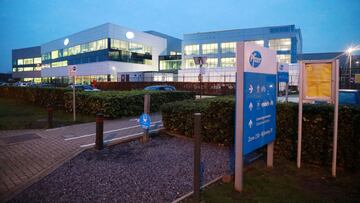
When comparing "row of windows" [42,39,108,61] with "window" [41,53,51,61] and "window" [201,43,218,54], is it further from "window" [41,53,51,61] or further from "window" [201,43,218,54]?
"window" [201,43,218,54]

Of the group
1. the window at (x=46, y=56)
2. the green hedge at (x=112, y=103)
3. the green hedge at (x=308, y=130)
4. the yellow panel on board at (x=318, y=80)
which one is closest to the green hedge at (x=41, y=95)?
the green hedge at (x=112, y=103)

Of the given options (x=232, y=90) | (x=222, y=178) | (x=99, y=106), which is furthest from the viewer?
(x=232, y=90)

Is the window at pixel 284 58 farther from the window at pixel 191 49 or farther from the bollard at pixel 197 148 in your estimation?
the bollard at pixel 197 148

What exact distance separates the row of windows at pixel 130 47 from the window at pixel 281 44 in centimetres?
2952

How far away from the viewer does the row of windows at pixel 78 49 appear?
56.1 meters

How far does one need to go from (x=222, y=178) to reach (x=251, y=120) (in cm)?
126

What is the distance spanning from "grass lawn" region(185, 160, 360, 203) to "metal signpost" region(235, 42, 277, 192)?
304 millimetres

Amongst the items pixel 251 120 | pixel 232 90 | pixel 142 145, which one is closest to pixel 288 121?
pixel 251 120

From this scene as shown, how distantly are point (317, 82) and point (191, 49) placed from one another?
213 ft

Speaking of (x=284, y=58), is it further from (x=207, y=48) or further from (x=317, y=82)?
(x=317, y=82)

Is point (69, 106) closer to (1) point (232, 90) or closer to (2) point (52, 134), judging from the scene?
(2) point (52, 134)

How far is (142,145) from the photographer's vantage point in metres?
7.43

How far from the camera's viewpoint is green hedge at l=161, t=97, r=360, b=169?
4.87 metres

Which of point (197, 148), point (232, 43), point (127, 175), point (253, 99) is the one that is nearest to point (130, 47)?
point (232, 43)
